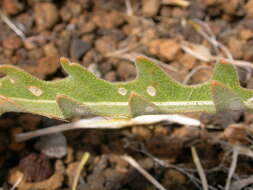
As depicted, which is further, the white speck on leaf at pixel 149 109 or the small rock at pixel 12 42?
the small rock at pixel 12 42

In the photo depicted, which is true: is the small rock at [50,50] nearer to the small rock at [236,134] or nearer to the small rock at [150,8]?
the small rock at [150,8]

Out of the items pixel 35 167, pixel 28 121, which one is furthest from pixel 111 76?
pixel 35 167

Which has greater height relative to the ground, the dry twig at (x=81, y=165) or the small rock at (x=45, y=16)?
the small rock at (x=45, y=16)

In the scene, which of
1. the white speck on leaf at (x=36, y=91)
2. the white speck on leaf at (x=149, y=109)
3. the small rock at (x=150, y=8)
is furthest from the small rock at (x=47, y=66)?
the white speck on leaf at (x=149, y=109)

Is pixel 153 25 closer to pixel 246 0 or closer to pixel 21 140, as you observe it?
pixel 246 0

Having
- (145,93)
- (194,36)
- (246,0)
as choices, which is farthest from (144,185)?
(246,0)

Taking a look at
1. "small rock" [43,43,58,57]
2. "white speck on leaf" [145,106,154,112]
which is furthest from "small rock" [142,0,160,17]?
"white speck on leaf" [145,106,154,112]

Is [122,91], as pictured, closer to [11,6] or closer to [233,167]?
[233,167]
